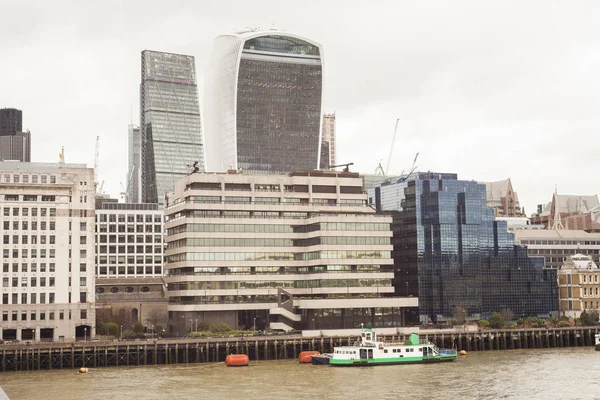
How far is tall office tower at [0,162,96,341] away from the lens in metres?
180

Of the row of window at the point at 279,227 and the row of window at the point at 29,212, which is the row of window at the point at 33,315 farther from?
the row of window at the point at 279,227

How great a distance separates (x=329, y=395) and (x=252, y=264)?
269 feet

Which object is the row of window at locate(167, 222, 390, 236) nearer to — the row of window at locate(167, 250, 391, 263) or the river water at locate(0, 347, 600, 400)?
the row of window at locate(167, 250, 391, 263)

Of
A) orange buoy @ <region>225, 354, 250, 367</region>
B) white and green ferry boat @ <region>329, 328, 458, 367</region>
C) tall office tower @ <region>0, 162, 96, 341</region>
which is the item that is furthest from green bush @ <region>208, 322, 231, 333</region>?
white and green ferry boat @ <region>329, 328, 458, 367</region>

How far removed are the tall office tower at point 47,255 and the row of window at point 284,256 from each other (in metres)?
22.1

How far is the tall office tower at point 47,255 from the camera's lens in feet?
589

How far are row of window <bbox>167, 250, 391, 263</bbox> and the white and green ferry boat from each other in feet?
115

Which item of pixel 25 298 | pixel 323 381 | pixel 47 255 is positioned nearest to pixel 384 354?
pixel 323 381

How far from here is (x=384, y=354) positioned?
510 ft

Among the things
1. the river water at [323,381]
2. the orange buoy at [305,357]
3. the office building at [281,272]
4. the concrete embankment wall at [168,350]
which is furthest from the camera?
the office building at [281,272]

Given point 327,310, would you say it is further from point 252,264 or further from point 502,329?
point 502,329

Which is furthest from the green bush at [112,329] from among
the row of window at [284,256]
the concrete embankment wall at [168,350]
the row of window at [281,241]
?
the concrete embankment wall at [168,350]

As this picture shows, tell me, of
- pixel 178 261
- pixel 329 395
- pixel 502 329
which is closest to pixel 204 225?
pixel 178 261

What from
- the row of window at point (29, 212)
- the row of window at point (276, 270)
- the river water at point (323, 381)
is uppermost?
the row of window at point (29, 212)
